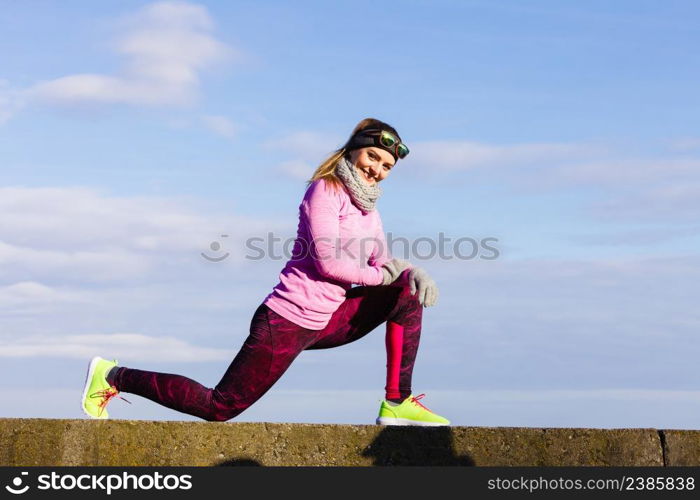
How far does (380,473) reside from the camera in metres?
6.49

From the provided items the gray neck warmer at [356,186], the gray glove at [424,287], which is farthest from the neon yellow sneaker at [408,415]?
the gray neck warmer at [356,186]

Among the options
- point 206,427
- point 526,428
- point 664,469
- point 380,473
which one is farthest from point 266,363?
point 664,469

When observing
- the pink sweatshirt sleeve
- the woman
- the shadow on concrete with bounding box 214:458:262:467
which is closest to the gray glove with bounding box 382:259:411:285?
the woman

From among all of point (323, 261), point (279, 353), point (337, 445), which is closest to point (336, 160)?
point (323, 261)

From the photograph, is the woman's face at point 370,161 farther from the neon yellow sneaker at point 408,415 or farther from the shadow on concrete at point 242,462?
the shadow on concrete at point 242,462

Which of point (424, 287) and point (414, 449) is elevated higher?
point (424, 287)

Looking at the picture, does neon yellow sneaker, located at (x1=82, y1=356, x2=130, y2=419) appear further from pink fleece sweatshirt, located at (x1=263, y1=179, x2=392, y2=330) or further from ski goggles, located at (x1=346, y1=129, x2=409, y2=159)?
ski goggles, located at (x1=346, y1=129, x2=409, y2=159)

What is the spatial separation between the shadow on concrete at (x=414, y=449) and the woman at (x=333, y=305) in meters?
0.53

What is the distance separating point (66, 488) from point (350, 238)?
2423mm

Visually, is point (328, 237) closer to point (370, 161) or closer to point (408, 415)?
point (370, 161)

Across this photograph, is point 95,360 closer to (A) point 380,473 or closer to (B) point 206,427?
(B) point 206,427

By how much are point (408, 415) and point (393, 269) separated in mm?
997

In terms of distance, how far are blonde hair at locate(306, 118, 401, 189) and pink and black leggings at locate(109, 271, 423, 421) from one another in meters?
0.81

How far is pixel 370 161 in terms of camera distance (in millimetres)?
7434
